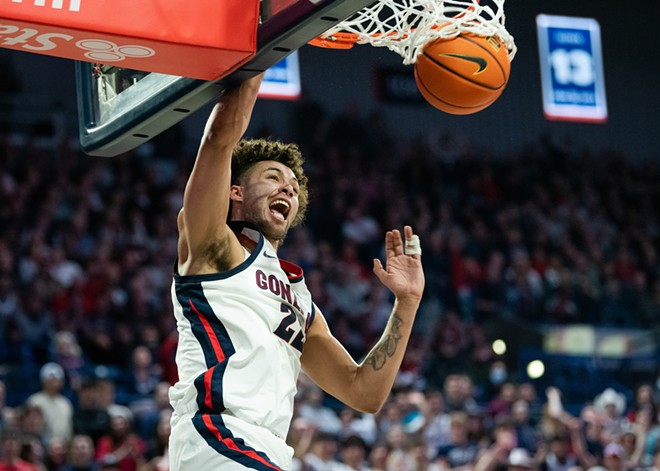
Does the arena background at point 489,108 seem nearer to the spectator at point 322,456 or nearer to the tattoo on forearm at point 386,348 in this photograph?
the spectator at point 322,456

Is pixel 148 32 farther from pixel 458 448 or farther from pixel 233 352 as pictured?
pixel 458 448

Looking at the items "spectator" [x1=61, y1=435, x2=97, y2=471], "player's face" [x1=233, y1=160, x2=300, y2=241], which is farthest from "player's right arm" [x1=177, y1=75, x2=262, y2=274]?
"spectator" [x1=61, y1=435, x2=97, y2=471]

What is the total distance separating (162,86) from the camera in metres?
3.22

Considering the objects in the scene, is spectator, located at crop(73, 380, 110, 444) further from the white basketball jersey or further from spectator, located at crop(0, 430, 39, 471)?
the white basketball jersey

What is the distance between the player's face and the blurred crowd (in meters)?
4.14

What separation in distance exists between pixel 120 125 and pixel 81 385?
525cm

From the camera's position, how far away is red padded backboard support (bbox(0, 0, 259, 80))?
284 centimetres

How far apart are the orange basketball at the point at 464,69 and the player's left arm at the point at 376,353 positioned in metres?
0.49

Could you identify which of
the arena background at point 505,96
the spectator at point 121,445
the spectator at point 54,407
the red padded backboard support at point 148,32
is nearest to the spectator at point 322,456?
the spectator at point 121,445

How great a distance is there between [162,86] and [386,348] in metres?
1.12

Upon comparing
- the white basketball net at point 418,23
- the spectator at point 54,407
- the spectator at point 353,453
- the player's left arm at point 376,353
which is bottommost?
the spectator at point 353,453

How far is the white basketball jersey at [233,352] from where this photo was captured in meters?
3.04

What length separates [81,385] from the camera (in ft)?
27.1

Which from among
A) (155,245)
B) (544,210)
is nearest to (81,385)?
(155,245)
